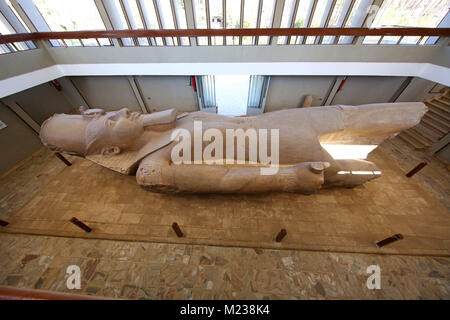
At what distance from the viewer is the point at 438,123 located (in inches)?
153

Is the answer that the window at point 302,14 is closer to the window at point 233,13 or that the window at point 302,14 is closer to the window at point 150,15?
the window at point 233,13

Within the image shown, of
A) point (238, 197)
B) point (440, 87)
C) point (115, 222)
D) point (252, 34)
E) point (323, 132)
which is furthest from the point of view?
point (440, 87)

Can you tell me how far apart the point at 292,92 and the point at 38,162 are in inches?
294

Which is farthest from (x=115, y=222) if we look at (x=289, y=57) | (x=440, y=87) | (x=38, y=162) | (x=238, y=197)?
(x=440, y=87)

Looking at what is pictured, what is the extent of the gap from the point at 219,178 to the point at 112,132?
5.92 ft

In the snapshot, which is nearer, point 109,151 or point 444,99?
point 109,151

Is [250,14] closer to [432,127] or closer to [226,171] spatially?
[226,171]

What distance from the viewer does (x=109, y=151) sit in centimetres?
245

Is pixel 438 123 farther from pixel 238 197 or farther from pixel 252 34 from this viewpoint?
pixel 238 197

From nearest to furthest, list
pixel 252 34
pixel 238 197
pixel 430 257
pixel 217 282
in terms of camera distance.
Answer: pixel 217 282 < pixel 430 257 < pixel 238 197 < pixel 252 34

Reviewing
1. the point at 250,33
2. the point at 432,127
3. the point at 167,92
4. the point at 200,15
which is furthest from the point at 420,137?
the point at 167,92

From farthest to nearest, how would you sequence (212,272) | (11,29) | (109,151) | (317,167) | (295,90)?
(295,90)
(11,29)
(109,151)
(212,272)
(317,167)

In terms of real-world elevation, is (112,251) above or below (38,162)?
below

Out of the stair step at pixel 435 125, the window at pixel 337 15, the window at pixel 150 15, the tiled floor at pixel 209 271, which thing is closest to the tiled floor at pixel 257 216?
the tiled floor at pixel 209 271
